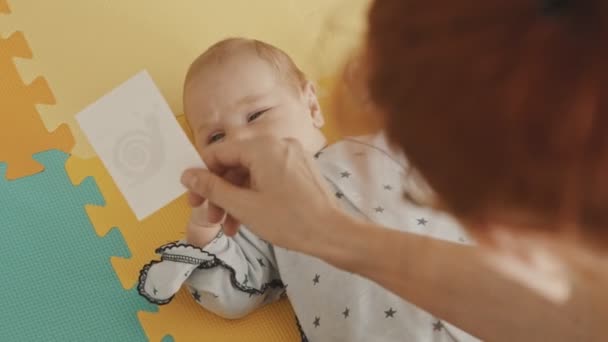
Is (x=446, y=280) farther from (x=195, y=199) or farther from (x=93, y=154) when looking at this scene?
(x=93, y=154)

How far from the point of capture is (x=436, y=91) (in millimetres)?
464

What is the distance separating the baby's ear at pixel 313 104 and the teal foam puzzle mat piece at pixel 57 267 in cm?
38

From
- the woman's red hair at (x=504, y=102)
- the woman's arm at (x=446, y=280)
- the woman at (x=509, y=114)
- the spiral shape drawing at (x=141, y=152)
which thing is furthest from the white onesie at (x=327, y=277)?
the woman's red hair at (x=504, y=102)

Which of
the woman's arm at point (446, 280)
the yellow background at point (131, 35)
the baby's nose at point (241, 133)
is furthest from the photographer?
the yellow background at point (131, 35)

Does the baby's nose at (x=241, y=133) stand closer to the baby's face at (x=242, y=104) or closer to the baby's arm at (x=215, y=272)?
the baby's face at (x=242, y=104)

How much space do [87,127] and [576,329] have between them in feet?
2.47

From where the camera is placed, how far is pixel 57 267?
1160 millimetres

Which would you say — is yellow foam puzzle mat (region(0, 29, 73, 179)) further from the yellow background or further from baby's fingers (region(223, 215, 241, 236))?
baby's fingers (region(223, 215, 241, 236))

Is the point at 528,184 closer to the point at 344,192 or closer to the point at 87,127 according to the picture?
the point at 344,192

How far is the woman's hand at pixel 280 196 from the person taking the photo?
2.32ft

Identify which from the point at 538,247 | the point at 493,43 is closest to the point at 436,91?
the point at 493,43

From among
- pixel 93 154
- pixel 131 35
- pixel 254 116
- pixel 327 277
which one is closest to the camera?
pixel 327 277

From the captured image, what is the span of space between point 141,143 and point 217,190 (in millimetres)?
315

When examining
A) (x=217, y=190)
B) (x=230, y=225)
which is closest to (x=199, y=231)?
(x=230, y=225)
